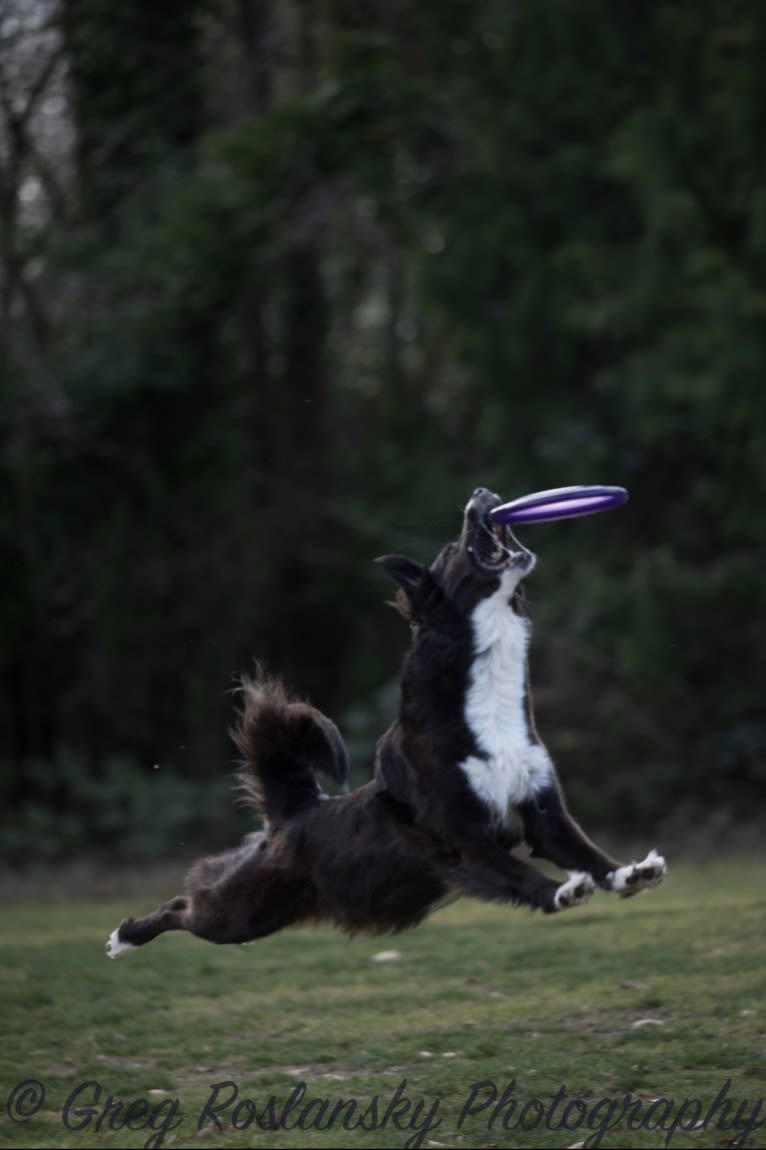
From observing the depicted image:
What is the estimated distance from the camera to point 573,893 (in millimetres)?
4711

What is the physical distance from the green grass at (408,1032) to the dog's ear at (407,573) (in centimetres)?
185

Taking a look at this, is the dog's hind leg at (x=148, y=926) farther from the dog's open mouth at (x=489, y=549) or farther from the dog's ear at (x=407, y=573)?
the dog's open mouth at (x=489, y=549)

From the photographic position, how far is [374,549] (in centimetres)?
1698

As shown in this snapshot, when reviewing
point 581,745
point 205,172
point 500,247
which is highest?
point 205,172

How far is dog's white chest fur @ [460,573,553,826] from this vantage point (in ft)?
16.8

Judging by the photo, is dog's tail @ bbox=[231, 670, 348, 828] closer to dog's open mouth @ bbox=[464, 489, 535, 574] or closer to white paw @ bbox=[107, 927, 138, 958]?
white paw @ bbox=[107, 927, 138, 958]

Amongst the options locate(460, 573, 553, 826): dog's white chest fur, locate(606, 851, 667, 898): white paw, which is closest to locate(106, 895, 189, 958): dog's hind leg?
locate(460, 573, 553, 826): dog's white chest fur

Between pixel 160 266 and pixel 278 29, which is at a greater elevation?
pixel 278 29

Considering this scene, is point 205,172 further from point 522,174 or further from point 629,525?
point 629,525

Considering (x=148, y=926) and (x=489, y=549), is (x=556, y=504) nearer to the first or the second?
(x=489, y=549)

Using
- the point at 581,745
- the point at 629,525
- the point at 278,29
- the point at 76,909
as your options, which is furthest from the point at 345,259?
the point at 76,909

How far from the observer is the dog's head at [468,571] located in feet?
17.4

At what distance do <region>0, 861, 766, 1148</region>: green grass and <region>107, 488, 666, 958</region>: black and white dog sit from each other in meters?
0.64

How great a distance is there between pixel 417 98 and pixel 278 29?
313 cm
